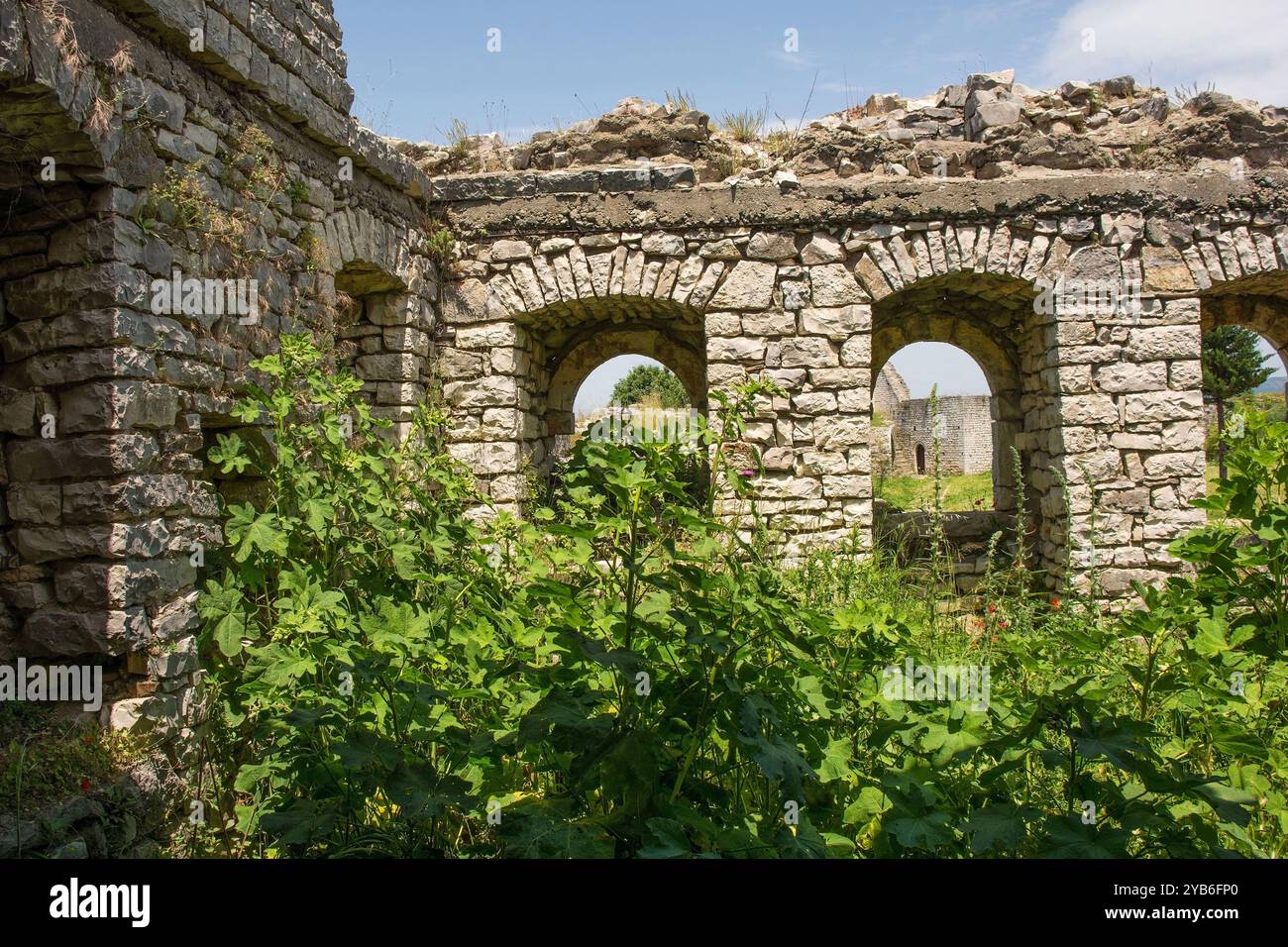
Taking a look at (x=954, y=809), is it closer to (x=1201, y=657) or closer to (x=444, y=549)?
(x=1201, y=657)

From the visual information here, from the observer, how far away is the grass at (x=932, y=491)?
8312mm

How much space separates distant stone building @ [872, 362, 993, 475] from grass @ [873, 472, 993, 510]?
1.68ft

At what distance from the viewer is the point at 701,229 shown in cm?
689

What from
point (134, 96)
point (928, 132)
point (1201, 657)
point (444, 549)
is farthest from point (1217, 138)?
point (134, 96)

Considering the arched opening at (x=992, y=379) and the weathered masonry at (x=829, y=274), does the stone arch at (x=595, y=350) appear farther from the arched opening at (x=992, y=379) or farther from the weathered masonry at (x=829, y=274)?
the arched opening at (x=992, y=379)

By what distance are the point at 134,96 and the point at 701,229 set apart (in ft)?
13.3

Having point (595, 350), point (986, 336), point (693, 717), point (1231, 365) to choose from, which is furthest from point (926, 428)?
point (693, 717)

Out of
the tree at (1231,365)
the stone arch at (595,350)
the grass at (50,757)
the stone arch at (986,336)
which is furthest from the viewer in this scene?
the tree at (1231,365)
